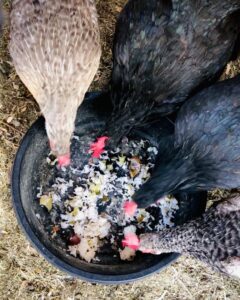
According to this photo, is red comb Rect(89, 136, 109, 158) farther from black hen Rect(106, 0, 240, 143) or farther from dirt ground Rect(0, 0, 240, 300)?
dirt ground Rect(0, 0, 240, 300)

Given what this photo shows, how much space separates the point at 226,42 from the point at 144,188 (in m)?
0.72

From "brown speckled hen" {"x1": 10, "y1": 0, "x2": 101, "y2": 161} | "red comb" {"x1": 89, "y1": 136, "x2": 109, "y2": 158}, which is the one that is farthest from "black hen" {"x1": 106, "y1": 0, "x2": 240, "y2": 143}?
"brown speckled hen" {"x1": 10, "y1": 0, "x2": 101, "y2": 161}

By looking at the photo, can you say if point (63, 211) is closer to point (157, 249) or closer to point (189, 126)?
point (157, 249)

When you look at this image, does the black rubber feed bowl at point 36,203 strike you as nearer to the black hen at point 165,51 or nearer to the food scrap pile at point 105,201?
the food scrap pile at point 105,201

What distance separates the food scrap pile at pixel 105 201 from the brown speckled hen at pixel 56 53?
1.54 ft

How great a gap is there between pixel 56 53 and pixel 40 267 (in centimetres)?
117

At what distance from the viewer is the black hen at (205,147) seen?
235 cm

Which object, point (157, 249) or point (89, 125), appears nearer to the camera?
point (157, 249)

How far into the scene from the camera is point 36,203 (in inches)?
103

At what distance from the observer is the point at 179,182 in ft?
7.92

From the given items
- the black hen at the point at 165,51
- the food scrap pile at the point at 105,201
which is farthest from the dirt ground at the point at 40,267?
the black hen at the point at 165,51

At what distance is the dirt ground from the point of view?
283cm

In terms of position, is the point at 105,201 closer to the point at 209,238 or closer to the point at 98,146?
the point at 98,146

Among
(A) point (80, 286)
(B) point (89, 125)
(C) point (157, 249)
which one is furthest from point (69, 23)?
(A) point (80, 286)
